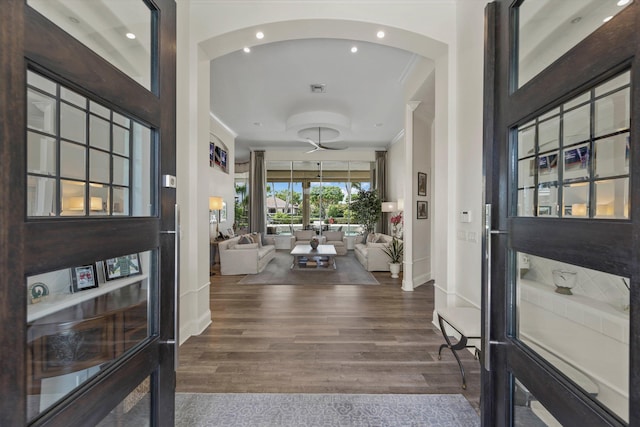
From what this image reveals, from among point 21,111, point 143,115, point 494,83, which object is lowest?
point 21,111

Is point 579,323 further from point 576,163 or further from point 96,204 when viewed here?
point 96,204

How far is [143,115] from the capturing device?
1271 mm

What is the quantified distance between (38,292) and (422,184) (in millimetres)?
5769

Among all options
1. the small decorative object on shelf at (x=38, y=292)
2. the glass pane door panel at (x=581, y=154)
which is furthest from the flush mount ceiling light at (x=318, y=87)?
the small decorative object on shelf at (x=38, y=292)

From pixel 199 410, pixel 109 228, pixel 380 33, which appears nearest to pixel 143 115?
pixel 109 228

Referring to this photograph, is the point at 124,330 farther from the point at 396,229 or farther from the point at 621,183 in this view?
the point at 396,229

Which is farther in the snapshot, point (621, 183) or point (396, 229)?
point (396, 229)

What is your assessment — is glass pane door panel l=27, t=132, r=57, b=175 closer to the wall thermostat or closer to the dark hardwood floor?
the wall thermostat

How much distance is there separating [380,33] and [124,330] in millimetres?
3488

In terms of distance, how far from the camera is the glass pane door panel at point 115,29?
1.03 meters

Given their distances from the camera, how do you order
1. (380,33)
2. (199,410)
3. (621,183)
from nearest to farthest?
(621,183) < (199,410) < (380,33)

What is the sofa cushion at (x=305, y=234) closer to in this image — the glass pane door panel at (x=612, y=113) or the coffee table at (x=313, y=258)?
the coffee table at (x=313, y=258)

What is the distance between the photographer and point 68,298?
42.6 inches

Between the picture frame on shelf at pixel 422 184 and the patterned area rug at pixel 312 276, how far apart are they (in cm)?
201
